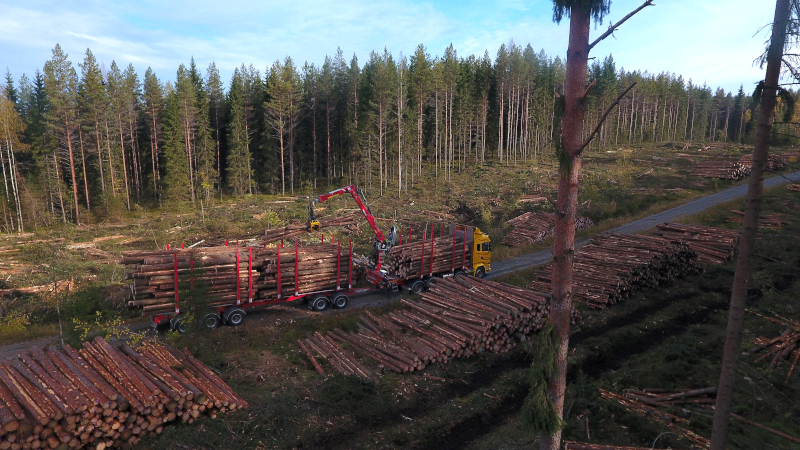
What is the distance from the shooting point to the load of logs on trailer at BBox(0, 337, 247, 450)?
356 inches

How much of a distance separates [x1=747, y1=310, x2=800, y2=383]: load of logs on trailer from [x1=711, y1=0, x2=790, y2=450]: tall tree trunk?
353 inches

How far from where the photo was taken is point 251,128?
56281mm

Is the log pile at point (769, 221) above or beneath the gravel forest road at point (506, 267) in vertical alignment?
above

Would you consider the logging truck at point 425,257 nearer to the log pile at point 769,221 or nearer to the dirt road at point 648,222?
the dirt road at point 648,222

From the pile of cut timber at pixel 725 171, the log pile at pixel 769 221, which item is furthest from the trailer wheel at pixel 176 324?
the pile of cut timber at pixel 725 171

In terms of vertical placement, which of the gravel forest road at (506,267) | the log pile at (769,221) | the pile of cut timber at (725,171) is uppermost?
the pile of cut timber at (725,171)

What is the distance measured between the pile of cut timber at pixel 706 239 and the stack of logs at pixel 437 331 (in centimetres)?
1334

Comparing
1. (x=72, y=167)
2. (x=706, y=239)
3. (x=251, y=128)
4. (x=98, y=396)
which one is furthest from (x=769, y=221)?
Answer: (x=72, y=167)

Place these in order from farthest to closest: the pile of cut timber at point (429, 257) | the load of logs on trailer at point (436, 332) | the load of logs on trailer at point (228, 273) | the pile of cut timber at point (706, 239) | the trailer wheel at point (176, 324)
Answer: the pile of cut timber at point (706, 239)
the pile of cut timber at point (429, 257)
the trailer wheel at point (176, 324)
the load of logs on trailer at point (228, 273)
the load of logs on trailer at point (436, 332)

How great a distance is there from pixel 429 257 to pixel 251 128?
1671 inches

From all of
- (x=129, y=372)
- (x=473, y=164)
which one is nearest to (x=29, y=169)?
(x=129, y=372)

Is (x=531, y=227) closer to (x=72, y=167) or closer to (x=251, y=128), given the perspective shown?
(x=251, y=128)

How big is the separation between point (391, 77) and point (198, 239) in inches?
1129

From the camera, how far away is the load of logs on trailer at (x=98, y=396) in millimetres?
9031
